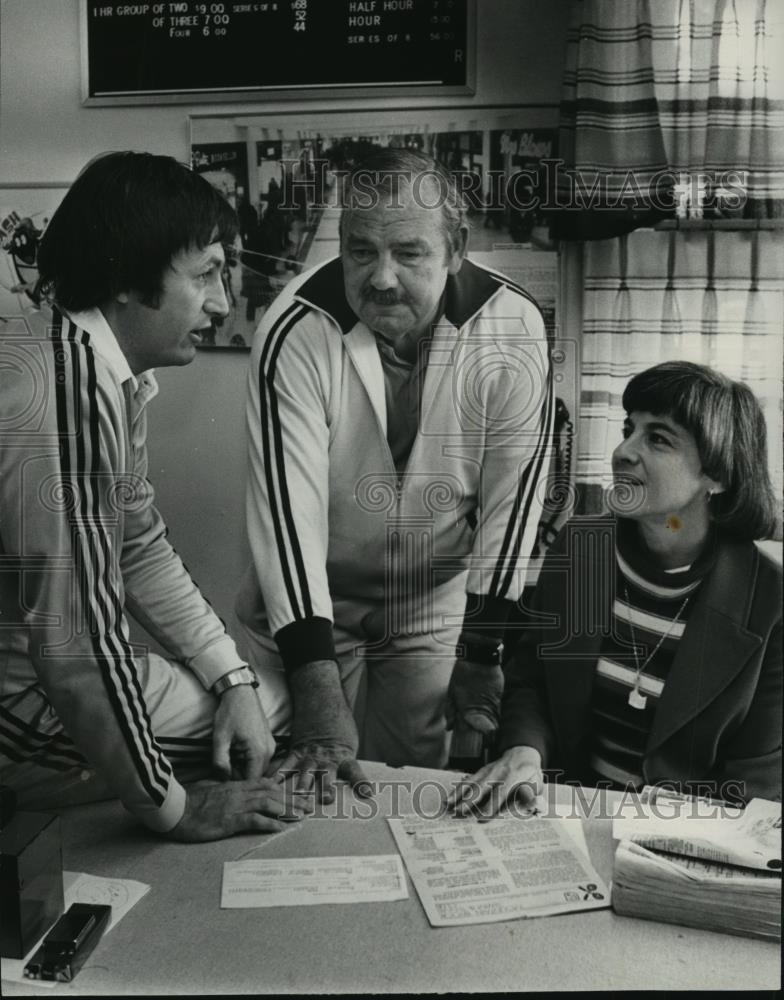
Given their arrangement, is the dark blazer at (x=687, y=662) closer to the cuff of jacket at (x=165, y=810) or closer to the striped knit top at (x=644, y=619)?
the striped knit top at (x=644, y=619)

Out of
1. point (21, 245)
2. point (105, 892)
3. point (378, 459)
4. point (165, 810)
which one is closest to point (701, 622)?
point (378, 459)

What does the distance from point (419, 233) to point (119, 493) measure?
743 millimetres

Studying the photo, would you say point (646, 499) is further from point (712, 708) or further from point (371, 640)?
point (371, 640)

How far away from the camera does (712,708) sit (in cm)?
198

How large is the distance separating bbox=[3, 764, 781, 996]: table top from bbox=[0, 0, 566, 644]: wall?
0.67 m

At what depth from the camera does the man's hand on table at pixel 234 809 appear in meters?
1.94

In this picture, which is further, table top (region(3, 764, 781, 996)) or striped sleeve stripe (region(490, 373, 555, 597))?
striped sleeve stripe (region(490, 373, 555, 597))

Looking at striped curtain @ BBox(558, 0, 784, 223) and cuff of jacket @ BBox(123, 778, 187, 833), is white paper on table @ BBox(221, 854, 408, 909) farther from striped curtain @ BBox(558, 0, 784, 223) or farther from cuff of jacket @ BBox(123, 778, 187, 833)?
striped curtain @ BBox(558, 0, 784, 223)

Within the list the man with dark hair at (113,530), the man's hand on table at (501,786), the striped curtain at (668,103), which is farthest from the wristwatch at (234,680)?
the striped curtain at (668,103)

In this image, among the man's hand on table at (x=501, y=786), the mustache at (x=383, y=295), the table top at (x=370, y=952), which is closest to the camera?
the table top at (x=370, y=952)

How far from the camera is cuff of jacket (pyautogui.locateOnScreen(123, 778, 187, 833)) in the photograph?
6.28 ft

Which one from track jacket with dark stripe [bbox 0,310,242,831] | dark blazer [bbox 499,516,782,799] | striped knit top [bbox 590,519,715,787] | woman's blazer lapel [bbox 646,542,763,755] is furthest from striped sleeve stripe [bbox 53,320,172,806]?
woman's blazer lapel [bbox 646,542,763,755]

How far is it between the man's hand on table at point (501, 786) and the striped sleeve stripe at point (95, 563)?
22.7 inches

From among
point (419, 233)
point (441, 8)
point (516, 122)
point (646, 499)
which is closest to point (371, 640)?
point (646, 499)
